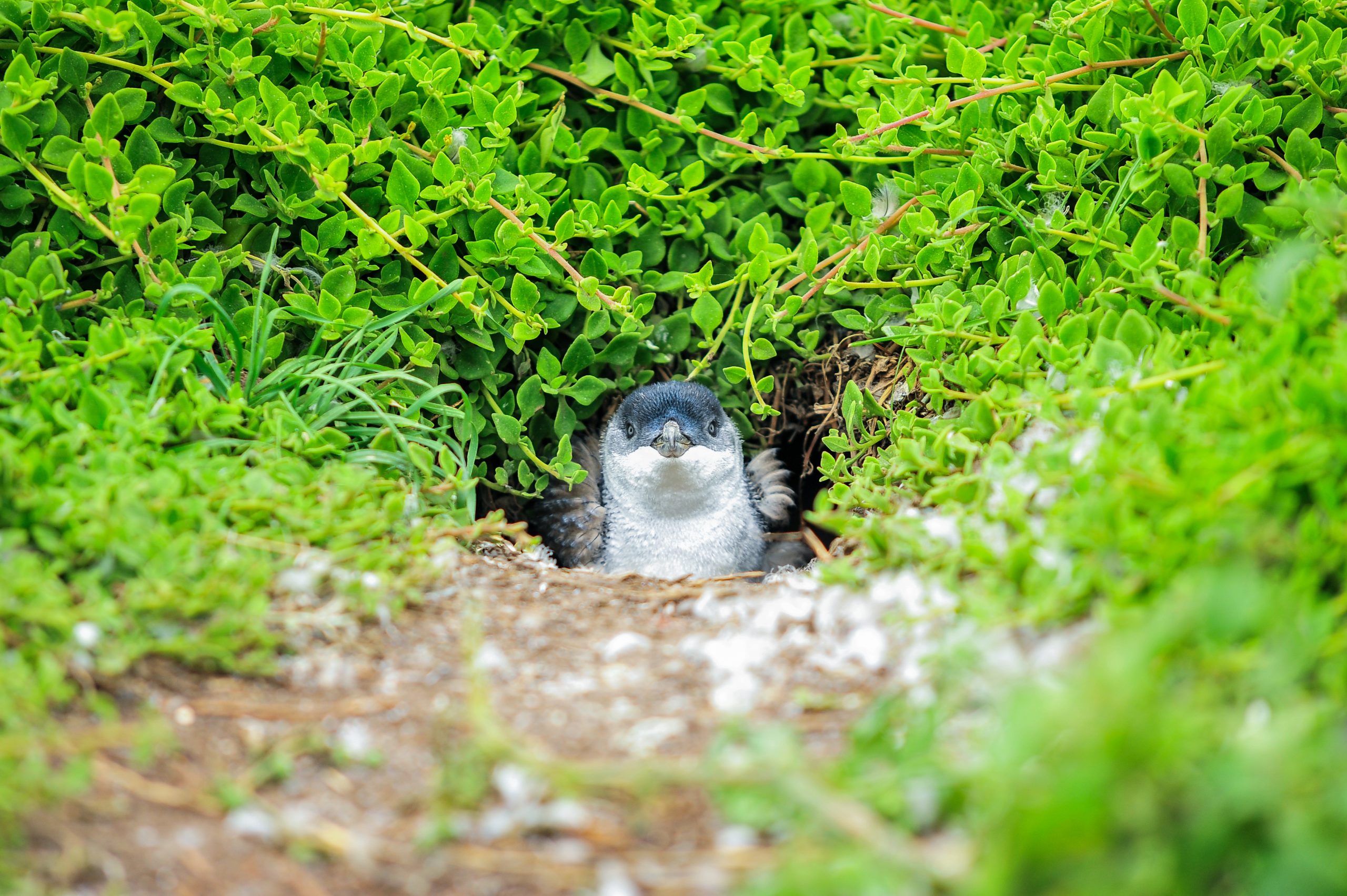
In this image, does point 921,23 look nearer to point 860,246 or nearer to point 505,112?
point 860,246

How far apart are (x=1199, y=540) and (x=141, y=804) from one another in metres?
1.79

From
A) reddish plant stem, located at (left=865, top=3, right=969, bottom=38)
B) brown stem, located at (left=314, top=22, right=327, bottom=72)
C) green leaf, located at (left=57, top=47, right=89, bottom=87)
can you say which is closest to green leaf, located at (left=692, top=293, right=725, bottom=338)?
reddish plant stem, located at (left=865, top=3, right=969, bottom=38)

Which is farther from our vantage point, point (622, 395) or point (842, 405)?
point (622, 395)

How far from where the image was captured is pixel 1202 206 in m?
2.67

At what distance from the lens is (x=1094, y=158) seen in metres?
2.96

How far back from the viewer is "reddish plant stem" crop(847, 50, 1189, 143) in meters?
2.98

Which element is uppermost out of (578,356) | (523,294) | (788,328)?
(523,294)

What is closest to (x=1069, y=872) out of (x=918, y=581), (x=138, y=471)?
(x=918, y=581)

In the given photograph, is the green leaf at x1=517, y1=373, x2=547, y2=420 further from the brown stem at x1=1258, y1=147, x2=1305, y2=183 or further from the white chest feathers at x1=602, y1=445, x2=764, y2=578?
the brown stem at x1=1258, y1=147, x2=1305, y2=183

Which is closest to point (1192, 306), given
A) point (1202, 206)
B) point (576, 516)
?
point (1202, 206)

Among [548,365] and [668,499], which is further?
[668,499]

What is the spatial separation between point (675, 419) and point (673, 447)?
0.15m

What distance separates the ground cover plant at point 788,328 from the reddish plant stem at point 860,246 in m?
0.03

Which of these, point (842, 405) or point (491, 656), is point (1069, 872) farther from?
point (842, 405)
